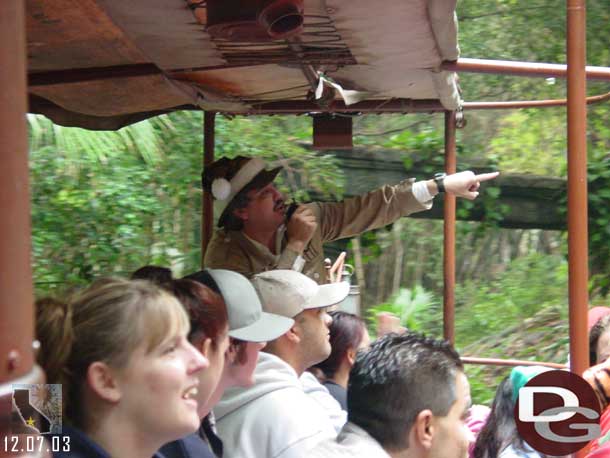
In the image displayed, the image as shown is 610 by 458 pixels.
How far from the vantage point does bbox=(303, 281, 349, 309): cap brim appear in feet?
10.1

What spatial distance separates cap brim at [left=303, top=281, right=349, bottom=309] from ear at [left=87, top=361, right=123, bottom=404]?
1.22 meters

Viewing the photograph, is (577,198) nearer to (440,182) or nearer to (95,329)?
(95,329)

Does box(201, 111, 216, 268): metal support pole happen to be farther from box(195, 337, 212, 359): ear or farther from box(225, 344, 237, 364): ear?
box(195, 337, 212, 359): ear

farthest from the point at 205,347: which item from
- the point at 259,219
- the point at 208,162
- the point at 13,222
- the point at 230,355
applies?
the point at 208,162

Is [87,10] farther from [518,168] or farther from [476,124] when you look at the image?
[476,124]

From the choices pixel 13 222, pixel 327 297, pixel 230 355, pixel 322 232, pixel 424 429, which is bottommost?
pixel 424 429

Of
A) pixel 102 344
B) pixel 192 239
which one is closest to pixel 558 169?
pixel 192 239

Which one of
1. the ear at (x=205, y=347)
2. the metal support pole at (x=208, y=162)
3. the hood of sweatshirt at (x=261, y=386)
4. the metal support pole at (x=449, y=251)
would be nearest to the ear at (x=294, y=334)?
the hood of sweatshirt at (x=261, y=386)

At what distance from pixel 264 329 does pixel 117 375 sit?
0.84 metres

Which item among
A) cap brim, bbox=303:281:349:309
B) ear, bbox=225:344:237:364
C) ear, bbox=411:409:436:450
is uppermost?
cap brim, bbox=303:281:349:309

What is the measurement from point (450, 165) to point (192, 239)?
3.67 m

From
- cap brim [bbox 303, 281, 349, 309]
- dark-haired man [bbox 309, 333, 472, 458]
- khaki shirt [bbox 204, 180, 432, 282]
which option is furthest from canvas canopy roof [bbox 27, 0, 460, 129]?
dark-haired man [bbox 309, 333, 472, 458]

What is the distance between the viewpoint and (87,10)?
279cm

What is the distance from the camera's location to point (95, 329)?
1.92m
